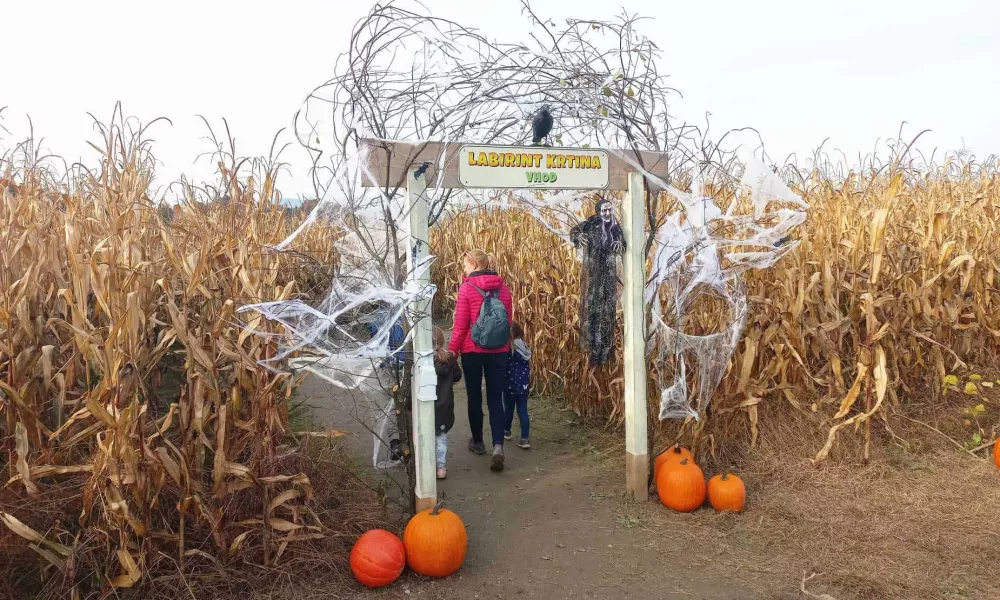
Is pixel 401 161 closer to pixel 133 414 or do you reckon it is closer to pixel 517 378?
pixel 133 414

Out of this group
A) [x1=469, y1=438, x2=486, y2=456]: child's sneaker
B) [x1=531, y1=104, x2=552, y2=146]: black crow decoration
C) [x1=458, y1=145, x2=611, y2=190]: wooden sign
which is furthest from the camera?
[x1=469, y1=438, x2=486, y2=456]: child's sneaker

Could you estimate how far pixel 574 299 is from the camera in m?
6.48

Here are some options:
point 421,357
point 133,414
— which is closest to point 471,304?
point 421,357

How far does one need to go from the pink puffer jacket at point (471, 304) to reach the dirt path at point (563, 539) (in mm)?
988

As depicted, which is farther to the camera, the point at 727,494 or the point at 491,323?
the point at 491,323

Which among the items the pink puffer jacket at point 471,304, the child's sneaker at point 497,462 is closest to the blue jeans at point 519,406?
the child's sneaker at point 497,462

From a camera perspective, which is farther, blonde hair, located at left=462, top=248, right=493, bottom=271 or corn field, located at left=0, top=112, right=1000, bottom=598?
blonde hair, located at left=462, top=248, right=493, bottom=271

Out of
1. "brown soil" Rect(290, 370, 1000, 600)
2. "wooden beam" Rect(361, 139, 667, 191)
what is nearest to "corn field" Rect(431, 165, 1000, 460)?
"brown soil" Rect(290, 370, 1000, 600)

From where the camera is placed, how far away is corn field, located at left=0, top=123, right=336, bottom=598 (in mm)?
2889

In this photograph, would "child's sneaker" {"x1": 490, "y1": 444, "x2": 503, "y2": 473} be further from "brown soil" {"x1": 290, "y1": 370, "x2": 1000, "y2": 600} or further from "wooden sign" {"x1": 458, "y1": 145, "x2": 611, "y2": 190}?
"wooden sign" {"x1": 458, "y1": 145, "x2": 611, "y2": 190}

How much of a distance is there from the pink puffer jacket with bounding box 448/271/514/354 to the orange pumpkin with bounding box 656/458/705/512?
1.57 m

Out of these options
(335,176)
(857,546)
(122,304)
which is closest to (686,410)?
(857,546)

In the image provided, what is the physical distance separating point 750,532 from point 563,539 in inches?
44.3

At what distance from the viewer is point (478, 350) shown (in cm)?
514
